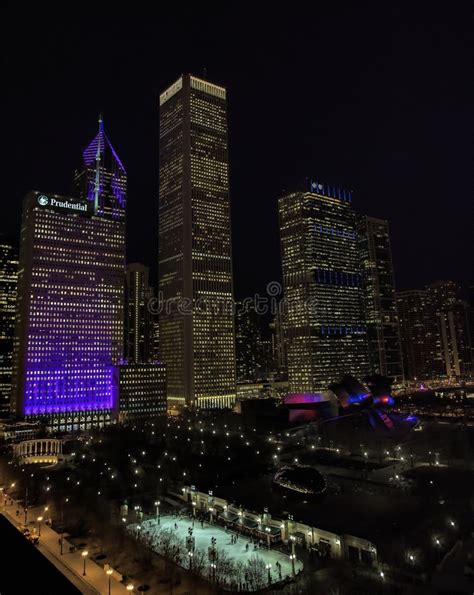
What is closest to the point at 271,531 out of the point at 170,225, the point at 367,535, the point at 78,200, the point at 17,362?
the point at 367,535

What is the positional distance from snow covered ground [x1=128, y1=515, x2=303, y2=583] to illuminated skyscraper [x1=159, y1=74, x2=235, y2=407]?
108164 millimetres

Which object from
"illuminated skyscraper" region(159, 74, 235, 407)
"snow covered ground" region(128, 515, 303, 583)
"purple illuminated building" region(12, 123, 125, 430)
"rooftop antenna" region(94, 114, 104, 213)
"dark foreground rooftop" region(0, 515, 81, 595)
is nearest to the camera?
"dark foreground rooftop" region(0, 515, 81, 595)

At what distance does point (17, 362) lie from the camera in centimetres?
13562

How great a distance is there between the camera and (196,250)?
→ 166 metres

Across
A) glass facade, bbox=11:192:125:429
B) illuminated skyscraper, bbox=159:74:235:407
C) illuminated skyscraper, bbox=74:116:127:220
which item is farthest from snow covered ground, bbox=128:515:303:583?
illuminated skyscraper, bbox=74:116:127:220

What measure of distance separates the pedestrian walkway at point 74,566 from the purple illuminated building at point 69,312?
288 feet

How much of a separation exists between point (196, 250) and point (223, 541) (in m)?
127

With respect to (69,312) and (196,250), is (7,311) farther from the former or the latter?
(196,250)

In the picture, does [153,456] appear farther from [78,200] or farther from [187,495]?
[78,200]

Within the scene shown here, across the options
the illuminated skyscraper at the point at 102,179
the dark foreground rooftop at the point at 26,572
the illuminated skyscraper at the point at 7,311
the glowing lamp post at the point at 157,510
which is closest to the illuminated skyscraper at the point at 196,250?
the illuminated skyscraper at the point at 102,179

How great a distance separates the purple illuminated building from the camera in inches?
5266

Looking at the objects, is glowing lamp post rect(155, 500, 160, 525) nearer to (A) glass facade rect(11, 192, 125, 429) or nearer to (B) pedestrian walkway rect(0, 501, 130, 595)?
(B) pedestrian walkway rect(0, 501, 130, 595)

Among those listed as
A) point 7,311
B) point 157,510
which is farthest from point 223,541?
point 7,311

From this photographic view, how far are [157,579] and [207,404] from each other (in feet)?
414
